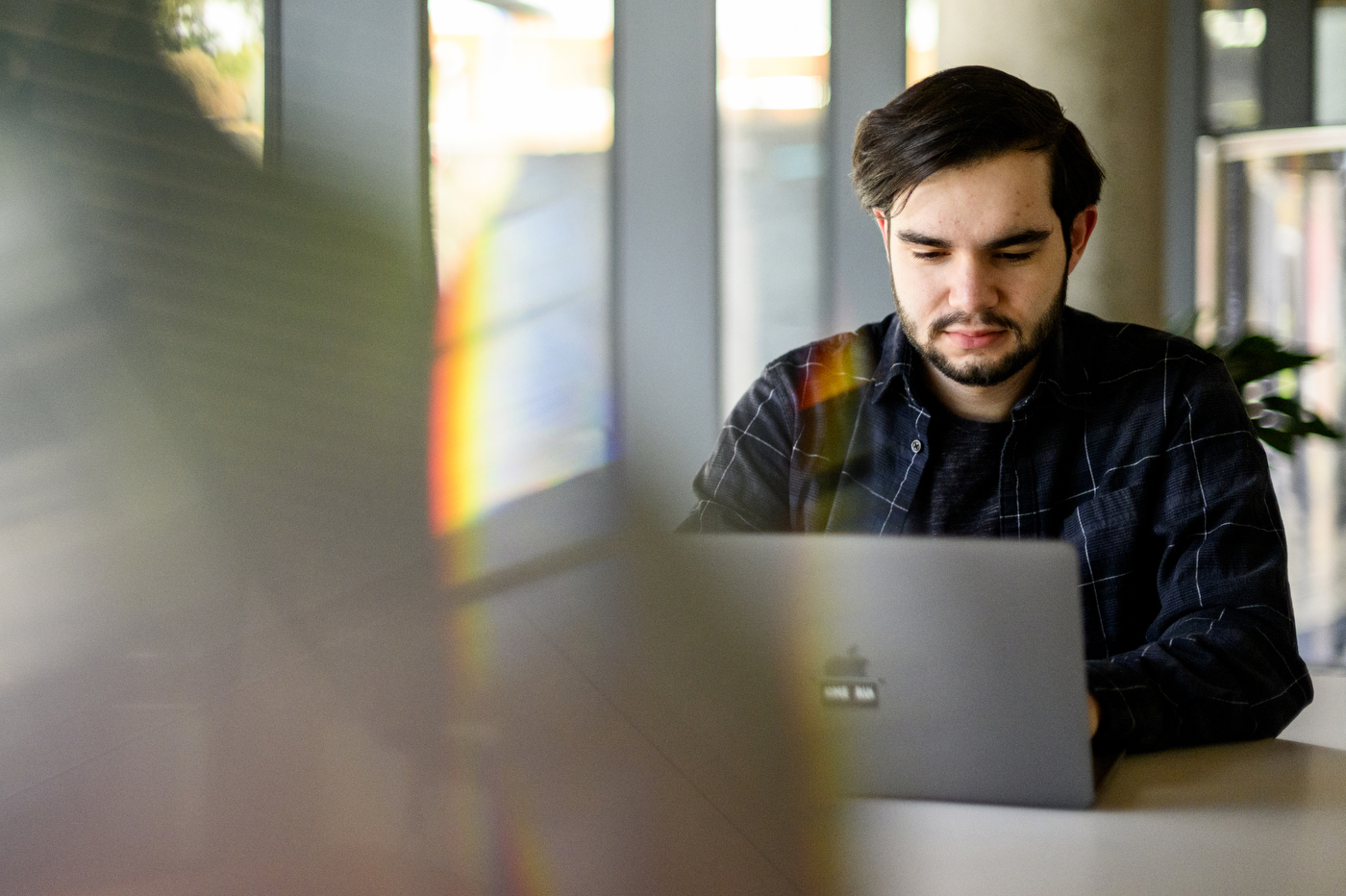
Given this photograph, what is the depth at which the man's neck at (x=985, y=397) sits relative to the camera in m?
1.59

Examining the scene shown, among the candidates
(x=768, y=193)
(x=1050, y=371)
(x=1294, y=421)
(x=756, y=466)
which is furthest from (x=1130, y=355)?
(x=768, y=193)

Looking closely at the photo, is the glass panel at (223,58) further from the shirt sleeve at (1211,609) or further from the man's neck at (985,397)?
the shirt sleeve at (1211,609)

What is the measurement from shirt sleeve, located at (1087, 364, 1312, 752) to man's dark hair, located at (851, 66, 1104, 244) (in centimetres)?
32

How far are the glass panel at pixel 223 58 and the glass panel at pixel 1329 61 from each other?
12.4 feet

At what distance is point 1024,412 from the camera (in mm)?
1534

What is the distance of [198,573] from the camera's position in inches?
119

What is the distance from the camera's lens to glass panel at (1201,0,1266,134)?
4367 millimetres

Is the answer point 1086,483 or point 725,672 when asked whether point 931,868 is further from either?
point 1086,483

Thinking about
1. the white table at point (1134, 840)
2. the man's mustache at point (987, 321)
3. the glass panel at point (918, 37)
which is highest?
the glass panel at point (918, 37)

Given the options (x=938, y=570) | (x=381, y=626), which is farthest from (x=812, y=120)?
(x=381, y=626)

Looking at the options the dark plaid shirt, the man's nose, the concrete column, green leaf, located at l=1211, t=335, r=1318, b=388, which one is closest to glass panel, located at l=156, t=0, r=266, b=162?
the concrete column

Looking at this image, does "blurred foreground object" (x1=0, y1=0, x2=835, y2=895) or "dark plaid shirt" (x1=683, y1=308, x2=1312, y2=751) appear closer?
"blurred foreground object" (x1=0, y1=0, x2=835, y2=895)

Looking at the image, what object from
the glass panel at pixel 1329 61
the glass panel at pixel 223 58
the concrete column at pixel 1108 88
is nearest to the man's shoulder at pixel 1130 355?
the concrete column at pixel 1108 88

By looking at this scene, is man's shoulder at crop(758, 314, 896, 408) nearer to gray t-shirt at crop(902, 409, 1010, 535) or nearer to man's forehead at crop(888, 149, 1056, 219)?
gray t-shirt at crop(902, 409, 1010, 535)
